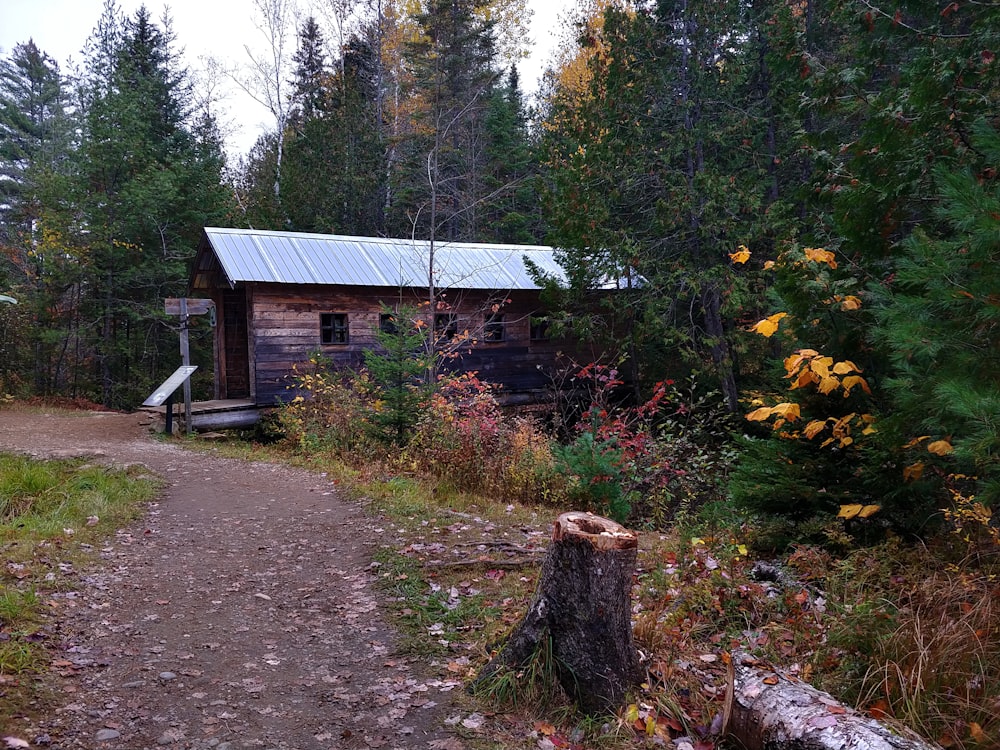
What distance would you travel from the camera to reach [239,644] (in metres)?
4.61

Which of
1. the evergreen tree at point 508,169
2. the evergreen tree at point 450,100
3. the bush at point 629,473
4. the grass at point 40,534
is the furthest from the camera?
the evergreen tree at point 508,169

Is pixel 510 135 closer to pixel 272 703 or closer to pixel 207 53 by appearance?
pixel 207 53

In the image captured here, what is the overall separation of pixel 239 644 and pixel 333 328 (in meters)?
12.4

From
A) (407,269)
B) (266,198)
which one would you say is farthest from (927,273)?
(266,198)

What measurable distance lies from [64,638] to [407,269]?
1355cm

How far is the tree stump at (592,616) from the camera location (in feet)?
12.0

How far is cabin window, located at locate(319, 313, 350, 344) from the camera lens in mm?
16359

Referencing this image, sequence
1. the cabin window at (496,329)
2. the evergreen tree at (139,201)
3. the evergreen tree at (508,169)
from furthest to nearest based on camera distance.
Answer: the evergreen tree at (508,169) → the evergreen tree at (139,201) → the cabin window at (496,329)

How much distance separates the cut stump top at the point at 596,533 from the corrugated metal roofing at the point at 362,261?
10791mm

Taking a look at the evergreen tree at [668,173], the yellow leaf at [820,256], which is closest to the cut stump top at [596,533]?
the yellow leaf at [820,256]

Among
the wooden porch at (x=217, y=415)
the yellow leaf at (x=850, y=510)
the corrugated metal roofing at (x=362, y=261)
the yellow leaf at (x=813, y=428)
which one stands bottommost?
the wooden porch at (x=217, y=415)

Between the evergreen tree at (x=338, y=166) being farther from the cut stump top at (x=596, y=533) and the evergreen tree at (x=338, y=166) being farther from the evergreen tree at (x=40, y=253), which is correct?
the cut stump top at (x=596, y=533)

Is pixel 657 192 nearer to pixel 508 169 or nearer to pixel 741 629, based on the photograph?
pixel 741 629

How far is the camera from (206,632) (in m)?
4.77
